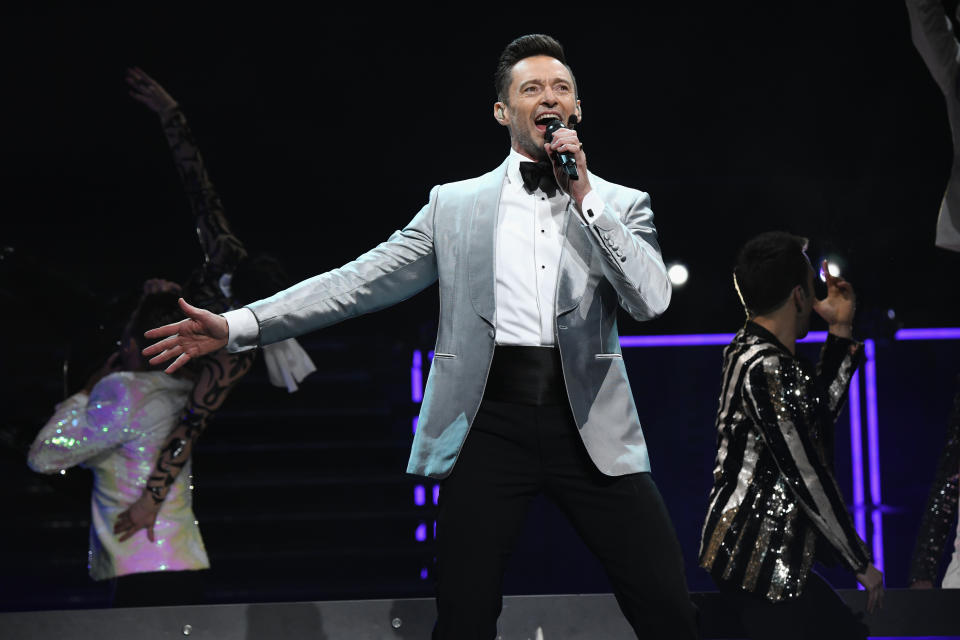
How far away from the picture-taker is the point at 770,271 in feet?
8.54

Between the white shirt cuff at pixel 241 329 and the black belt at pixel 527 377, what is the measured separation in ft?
1.45

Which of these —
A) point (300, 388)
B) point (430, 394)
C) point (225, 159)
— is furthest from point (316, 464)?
point (430, 394)

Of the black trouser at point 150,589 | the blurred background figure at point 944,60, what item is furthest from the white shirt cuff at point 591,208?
the black trouser at point 150,589

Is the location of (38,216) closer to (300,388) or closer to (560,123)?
(300,388)

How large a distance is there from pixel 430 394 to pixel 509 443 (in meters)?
0.19

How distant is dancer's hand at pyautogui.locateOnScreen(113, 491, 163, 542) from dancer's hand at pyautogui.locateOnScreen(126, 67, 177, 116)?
1751mm

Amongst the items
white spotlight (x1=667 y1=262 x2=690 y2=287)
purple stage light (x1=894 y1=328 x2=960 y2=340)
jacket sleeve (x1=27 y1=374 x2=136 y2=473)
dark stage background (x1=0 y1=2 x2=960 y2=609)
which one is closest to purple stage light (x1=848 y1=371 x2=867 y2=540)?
dark stage background (x1=0 y1=2 x2=960 y2=609)

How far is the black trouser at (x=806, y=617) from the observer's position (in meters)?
2.34

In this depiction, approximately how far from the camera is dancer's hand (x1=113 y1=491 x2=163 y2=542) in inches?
119

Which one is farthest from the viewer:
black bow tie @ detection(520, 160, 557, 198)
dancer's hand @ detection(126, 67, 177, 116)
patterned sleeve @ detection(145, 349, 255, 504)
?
dancer's hand @ detection(126, 67, 177, 116)

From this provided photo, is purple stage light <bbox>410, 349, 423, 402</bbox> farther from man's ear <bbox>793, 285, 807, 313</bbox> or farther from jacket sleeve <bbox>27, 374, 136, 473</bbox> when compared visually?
man's ear <bbox>793, 285, 807, 313</bbox>

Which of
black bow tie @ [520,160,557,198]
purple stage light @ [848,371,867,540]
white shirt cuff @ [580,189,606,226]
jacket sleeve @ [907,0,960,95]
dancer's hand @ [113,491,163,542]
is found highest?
jacket sleeve @ [907,0,960,95]

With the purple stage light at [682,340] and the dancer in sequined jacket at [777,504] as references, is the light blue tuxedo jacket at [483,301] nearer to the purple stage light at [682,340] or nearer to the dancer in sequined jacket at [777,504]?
the dancer in sequined jacket at [777,504]

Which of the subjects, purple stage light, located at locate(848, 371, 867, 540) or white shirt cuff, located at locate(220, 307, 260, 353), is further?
purple stage light, located at locate(848, 371, 867, 540)
